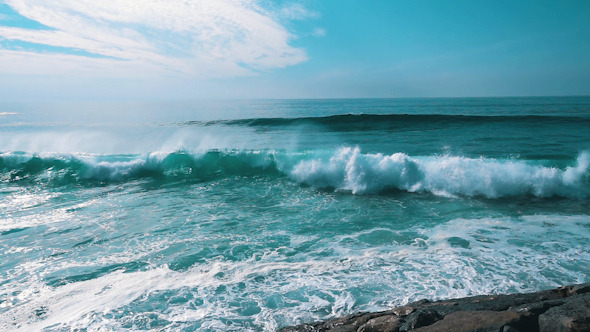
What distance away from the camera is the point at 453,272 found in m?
4.63

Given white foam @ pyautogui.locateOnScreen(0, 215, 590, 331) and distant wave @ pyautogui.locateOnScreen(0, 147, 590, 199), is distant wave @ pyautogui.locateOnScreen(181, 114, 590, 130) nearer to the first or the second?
distant wave @ pyautogui.locateOnScreen(0, 147, 590, 199)

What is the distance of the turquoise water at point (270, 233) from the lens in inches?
161

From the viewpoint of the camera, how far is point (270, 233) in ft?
21.1

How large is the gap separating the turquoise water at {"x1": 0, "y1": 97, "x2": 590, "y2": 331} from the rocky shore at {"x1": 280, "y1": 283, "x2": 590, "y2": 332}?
0.55 meters

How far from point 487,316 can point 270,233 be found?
4.29 m

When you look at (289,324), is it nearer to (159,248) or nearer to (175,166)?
(159,248)

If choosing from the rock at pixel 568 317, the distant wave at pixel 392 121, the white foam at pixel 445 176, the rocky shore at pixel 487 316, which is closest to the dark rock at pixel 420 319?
the rocky shore at pixel 487 316

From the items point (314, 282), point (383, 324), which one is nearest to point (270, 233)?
point (314, 282)

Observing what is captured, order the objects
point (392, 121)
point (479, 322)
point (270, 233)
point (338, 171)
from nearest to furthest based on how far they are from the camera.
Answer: point (479, 322) → point (270, 233) → point (338, 171) → point (392, 121)

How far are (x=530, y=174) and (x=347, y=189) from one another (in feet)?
17.6

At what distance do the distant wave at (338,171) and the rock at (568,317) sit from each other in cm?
688

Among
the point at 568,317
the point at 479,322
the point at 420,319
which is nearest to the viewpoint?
the point at 568,317

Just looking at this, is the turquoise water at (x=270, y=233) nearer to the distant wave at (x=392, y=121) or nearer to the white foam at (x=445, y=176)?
the white foam at (x=445, y=176)

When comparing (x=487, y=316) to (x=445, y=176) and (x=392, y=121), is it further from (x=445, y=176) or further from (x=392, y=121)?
(x=392, y=121)
